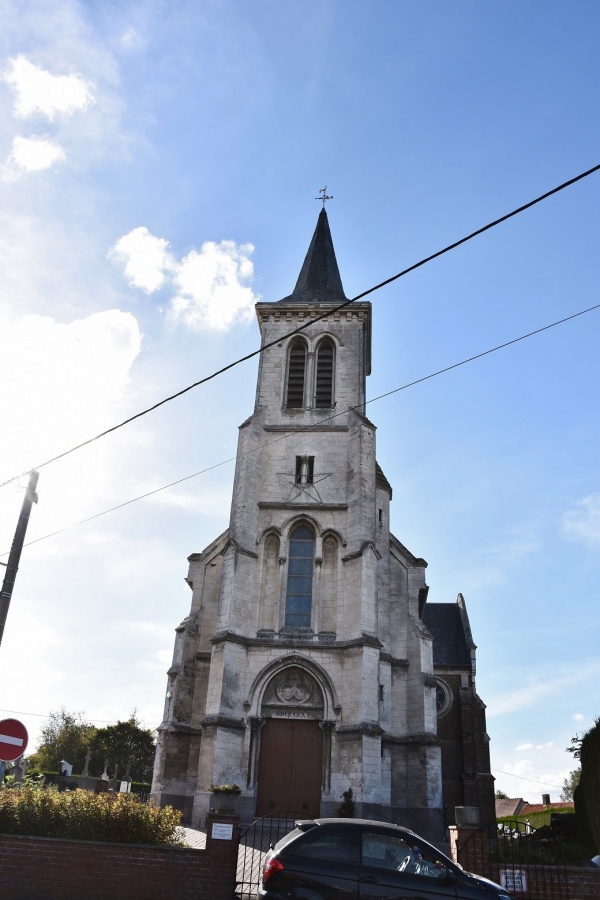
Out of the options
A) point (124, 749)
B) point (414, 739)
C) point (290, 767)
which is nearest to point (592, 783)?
point (414, 739)

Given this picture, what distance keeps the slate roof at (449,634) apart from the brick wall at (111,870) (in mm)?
25186

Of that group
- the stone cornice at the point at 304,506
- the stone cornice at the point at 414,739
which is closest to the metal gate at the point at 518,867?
the stone cornice at the point at 414,739

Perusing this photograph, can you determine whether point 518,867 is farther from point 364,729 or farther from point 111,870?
point 364,729

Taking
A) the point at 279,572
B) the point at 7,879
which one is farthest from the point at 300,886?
the point at 279,572

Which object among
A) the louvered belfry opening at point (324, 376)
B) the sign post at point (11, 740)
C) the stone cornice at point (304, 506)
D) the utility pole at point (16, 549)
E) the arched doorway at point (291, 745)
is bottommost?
the sign post at point (11, 740)

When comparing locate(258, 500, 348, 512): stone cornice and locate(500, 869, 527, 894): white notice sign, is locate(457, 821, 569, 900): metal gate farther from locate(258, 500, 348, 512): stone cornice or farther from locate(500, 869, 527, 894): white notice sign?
locate(258, 500, 348, 512): stone cornice

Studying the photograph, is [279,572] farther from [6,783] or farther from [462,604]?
[462,604]

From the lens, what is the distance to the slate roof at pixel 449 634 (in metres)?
34.2

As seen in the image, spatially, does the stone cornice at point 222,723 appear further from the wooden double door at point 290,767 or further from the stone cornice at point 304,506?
the stone cornice at point 304,506

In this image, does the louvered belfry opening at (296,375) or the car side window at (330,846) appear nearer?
the car side window at (330,846)

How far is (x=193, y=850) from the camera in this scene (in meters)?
10.6

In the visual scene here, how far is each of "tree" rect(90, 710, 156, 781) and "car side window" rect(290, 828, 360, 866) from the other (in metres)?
48.4

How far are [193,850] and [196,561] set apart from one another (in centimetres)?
1402

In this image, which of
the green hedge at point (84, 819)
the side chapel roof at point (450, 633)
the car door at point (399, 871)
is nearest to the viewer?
the car door at point (399, 871)
